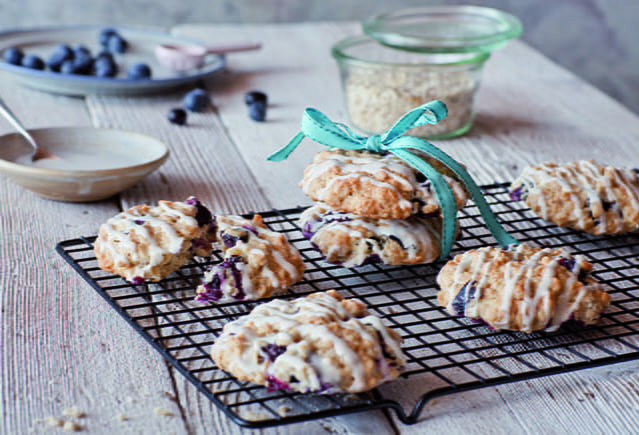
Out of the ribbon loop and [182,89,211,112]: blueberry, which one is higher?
the ribbon loop

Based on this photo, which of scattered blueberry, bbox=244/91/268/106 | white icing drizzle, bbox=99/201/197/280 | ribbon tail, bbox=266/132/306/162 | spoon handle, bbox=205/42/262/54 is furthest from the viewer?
spoon handle, bbox=205/42/262/54

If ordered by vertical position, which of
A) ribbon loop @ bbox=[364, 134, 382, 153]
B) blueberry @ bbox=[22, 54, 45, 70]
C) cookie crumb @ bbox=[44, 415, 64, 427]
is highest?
ribbon loop @ bbox=[364, 134, 382, 153]

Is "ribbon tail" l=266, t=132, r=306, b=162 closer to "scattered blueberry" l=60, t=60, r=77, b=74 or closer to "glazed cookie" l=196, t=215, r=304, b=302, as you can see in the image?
"glazed cookie" l=196, t=215, r=304, b=302

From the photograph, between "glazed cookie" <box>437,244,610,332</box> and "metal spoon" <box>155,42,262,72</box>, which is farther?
"metal spoon" <box>155,42,262,72</box>

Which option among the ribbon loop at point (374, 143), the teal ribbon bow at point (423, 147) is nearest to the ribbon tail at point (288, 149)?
the teal ribbon bow at point (423, 147)

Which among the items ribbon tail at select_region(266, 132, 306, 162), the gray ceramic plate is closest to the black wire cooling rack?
ribbon tail at select_region(266, 132, 306, 162)

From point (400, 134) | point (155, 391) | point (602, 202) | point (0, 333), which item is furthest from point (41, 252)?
point (602, 202)

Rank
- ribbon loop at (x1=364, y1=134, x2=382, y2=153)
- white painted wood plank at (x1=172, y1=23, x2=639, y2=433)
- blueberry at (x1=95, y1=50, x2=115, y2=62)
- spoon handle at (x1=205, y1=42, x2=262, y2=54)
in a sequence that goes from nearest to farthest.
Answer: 1. ribbon loop at (x1=364, y1=134, x2=382, y2=153)
2. white painted wood plank at (x1=172, y1=23, x2=639, y2=433)
3. blueberry at (x1=95, y1=50, x2=115, y2=62)
4. spoon handle at (x1=205, y1=42, x2=262, y2=54)

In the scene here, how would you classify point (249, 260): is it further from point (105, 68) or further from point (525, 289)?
point (105, 68)

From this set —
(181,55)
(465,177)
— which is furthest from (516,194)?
(181,55)
